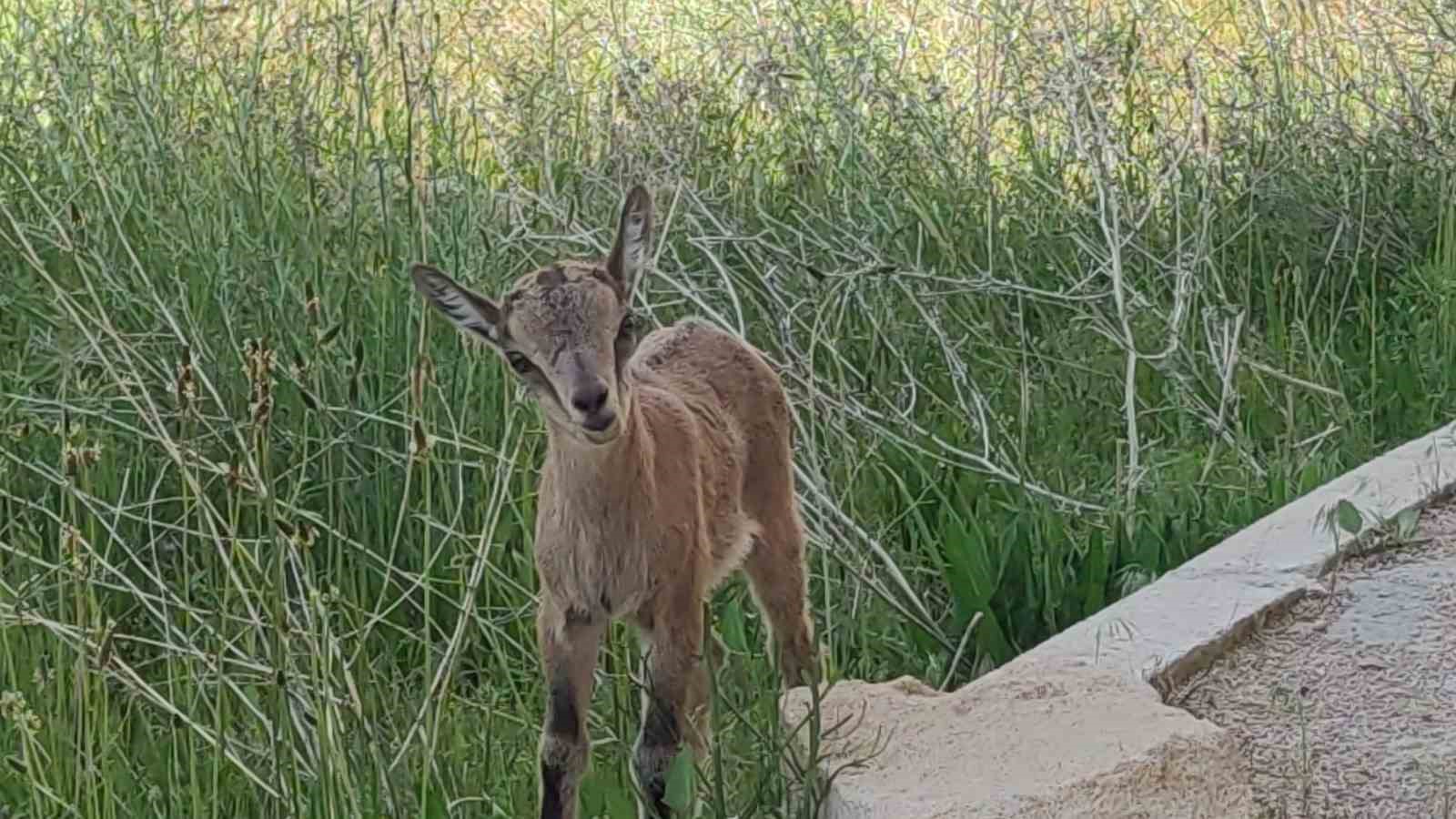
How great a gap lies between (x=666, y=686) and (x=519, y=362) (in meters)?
0.54

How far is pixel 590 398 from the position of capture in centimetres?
247

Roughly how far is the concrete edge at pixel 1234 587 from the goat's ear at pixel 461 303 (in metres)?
1.05

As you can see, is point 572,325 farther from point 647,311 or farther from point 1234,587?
point 647,311

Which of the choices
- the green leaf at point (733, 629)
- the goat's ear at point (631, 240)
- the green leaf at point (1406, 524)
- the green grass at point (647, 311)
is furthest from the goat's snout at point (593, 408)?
the green leaf at point (1406, 524)

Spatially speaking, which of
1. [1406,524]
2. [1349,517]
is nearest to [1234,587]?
[1349,517]

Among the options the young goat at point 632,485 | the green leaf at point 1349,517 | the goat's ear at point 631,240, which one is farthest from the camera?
the green leaf at point 1349,517

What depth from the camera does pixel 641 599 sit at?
2850 millimetres

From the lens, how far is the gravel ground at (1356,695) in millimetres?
2889

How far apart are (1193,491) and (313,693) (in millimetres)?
2263

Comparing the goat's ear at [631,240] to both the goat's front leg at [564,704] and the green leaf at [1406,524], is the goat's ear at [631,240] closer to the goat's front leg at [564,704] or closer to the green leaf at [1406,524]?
the goat's front leg at [564,704]

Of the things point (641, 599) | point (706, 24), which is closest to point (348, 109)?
point (706, 24)

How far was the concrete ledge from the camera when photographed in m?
2.75

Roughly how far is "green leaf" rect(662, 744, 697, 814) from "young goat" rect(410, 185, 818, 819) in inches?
A: 6.3

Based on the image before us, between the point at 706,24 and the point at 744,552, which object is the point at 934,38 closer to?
the point at 706,24
